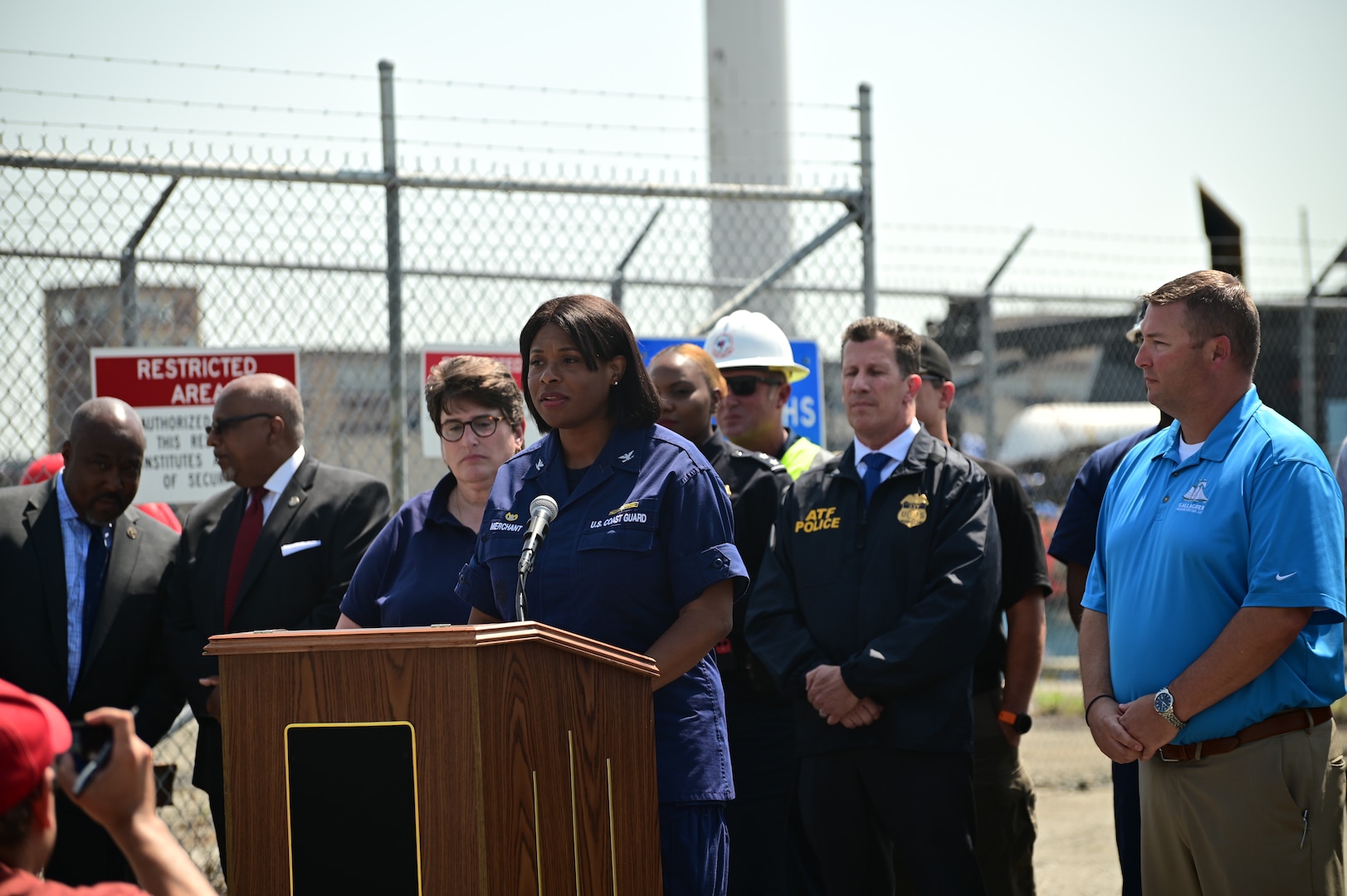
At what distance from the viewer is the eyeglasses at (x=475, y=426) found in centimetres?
405

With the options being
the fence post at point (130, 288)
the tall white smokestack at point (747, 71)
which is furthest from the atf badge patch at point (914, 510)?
the tall white smokestack at point (747, 71)

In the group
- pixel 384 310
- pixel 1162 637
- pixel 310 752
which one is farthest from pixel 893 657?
pixel 384 310

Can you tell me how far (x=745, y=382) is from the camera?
5328 millimetres

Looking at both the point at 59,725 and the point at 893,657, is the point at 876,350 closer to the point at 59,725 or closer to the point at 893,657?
the point at 893,657

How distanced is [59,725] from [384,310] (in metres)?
3.99

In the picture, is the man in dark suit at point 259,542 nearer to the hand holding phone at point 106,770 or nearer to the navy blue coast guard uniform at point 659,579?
the navy blue coast guard uniform at point 659,579

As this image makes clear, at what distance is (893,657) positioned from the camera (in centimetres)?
394

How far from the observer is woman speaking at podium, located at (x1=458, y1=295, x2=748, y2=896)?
2945mm

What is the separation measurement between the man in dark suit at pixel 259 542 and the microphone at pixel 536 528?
6.18 ft

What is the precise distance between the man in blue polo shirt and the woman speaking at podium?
119cm

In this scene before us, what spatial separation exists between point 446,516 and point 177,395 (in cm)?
210

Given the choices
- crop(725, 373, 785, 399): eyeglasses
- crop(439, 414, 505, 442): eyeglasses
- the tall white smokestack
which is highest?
the tall white smokestack

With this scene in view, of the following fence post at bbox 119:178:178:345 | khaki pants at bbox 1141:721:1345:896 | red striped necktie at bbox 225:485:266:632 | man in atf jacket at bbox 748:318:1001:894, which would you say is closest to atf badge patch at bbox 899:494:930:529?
man in atf jacket at bbox 748:318:1001:894

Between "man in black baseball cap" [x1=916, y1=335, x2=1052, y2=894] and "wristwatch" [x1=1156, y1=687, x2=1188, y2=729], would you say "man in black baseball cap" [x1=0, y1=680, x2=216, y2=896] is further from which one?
"man in black baseball cap" [x1=916, y1=335, x2=1052, y2=894]
